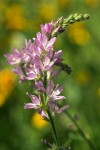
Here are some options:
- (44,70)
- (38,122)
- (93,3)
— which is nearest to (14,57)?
(44,70)

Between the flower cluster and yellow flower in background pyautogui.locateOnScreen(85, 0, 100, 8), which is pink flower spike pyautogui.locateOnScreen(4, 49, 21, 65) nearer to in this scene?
the flower cluster

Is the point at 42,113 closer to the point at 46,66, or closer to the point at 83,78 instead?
the point at 46,66

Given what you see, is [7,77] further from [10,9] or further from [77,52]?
[10,9]

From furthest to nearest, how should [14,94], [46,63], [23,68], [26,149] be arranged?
[14,94] → [26,149] → [23,68] → [46,63]

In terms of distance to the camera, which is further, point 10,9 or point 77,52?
point 10,9

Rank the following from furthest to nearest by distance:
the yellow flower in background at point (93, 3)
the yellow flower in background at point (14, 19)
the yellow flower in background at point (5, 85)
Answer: the yellow flower in background at point (93, 3), the yellow flower in background at point (14, 19), the yellow flower in background at point (5, 85)

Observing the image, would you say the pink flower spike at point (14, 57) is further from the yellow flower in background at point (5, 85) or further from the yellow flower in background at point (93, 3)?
the yellow flower in background at point (93, 3)

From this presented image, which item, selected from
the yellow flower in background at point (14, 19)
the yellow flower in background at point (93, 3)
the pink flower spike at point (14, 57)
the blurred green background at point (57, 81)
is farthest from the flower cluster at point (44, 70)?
the yellow flower in background at point (93, 3)

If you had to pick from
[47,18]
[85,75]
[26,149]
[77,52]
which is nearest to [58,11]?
[47,18]
